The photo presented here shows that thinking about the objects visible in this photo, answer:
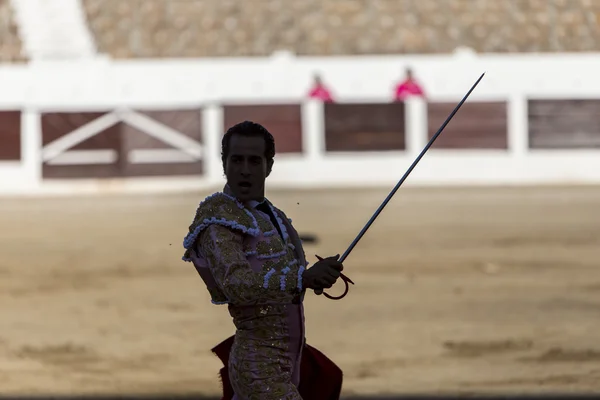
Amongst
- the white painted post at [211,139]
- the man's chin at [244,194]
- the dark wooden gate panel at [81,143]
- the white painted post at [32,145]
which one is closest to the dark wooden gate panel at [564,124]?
the white painted post at [211,139]

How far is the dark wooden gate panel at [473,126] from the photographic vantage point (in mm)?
15625

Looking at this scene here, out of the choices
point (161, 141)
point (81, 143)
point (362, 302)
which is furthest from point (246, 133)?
point (81, 143)

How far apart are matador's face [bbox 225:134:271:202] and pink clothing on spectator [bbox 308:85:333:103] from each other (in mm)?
13456

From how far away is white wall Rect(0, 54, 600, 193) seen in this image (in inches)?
615

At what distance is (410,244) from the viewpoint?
33.1ft

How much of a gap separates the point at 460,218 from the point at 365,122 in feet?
13.4

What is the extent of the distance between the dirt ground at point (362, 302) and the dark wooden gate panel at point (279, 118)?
97.7 inches

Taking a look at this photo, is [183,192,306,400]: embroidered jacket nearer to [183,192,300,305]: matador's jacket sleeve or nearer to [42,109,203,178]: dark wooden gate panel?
[183,192,300,305]: matador's jacket sleeve

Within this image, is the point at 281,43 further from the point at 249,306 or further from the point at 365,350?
the point at 249,306

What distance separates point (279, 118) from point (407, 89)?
5.03 feet

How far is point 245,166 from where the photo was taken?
2.29 meters

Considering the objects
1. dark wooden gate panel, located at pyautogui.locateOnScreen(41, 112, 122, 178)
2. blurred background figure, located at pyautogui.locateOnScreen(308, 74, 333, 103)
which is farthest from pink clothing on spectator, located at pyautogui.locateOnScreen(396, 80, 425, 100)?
dark wooden gate panel, located at pyautogui.locateOnScreen(41, 112, 122, 178)

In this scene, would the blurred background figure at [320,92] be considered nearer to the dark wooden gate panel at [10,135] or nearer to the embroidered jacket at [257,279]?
the dark wooden gate panel at [10,135]

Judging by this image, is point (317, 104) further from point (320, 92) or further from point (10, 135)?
point (10, 135)
